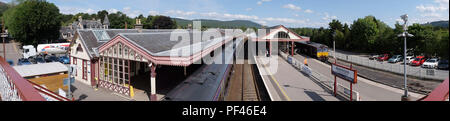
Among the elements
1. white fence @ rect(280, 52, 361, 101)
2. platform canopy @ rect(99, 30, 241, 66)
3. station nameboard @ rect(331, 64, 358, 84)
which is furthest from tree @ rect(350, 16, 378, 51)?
platform canopy @ rect(99, 30, 241, 66)

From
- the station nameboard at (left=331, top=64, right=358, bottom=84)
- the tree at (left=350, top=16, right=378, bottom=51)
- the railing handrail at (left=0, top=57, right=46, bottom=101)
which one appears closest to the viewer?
the railing handrail at (left=0, top=57, right=46, bottom=101)

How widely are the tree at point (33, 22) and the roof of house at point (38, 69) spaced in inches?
962

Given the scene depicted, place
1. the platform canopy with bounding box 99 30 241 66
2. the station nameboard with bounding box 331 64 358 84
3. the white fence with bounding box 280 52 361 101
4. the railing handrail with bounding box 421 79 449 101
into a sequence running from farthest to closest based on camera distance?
the white fence with bounding box 280 52 361 101 < the platform canopy with bounding box 99 30 241 66 < the station nameboard with bounding box 331 64 358 84 < the railing handrail with bounding box 421 79 449 101

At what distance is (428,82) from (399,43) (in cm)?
462

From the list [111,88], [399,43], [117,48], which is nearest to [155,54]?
[117,48]

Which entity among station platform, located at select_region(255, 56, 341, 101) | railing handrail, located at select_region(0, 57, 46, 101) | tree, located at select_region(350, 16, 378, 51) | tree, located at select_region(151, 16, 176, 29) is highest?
tree, located at select_region(151, 16, 176, 29)

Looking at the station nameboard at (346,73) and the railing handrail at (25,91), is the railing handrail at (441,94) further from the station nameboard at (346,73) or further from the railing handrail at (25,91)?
the station nameboard at (346,73)

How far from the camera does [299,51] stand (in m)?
43.3

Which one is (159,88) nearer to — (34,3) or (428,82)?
(428,82)

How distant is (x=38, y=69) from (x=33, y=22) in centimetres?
3064

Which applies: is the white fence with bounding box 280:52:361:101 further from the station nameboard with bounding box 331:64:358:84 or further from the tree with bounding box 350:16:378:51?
the tree with bounding box 350:16:378:51

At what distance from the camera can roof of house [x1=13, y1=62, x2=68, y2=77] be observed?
13411 mm

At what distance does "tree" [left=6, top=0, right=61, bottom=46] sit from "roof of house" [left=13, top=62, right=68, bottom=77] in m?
24.4
